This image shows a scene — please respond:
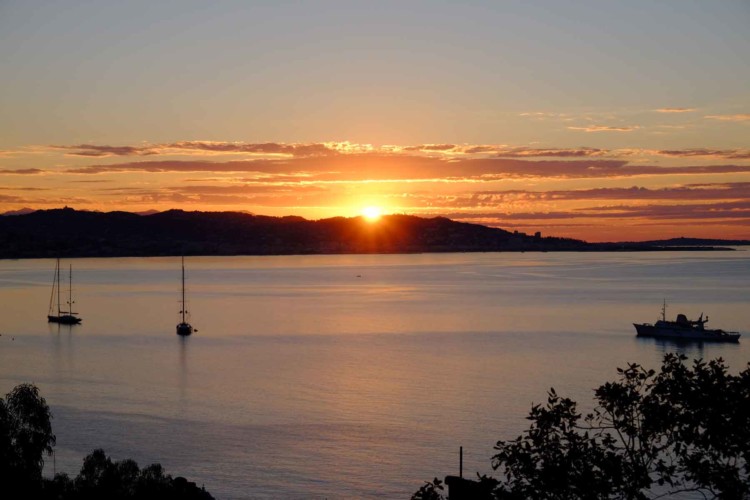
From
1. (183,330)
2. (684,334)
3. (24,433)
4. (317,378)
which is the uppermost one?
(183,330)

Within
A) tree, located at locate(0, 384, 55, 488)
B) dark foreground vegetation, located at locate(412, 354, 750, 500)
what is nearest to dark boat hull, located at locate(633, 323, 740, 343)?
tree, located at locate(0, 384, 55, 488)

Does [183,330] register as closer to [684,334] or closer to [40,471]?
[684,334]

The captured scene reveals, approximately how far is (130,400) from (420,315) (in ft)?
241

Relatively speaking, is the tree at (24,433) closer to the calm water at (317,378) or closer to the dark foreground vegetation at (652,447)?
the calm water at (317,378)

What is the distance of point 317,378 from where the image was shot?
70188 millimetres

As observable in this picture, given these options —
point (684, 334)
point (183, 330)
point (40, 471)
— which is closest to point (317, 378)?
point (183, 330)

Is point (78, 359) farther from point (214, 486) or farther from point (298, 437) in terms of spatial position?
point (214, 486)

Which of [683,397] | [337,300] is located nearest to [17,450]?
[683,397]

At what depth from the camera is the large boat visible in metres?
93.9

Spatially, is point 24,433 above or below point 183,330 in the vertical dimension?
below

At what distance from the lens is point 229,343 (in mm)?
96000

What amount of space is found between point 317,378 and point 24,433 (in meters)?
42.6

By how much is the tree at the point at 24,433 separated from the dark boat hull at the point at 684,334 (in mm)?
80271

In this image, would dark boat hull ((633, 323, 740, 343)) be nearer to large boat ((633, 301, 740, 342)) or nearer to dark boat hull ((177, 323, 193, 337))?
large boat ((633, 301, 740, 342))
